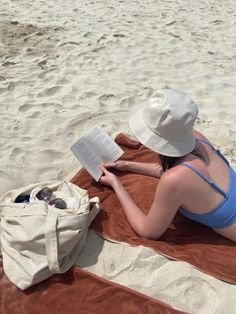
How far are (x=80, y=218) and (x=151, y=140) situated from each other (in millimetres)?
634

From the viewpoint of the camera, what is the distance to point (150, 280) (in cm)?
257

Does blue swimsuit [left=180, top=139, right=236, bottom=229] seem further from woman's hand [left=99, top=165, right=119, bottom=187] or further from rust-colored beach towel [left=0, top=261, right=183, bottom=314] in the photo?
woman's hand [left=99, top=165, right=119, bottom=187]

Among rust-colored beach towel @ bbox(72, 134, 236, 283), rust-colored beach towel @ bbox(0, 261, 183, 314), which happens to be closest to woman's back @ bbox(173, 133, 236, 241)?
rust-colored beach towel @ bbox(72, 134, 236, 283)

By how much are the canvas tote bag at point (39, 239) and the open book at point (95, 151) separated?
0.49m

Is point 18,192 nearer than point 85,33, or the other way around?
point 18,192

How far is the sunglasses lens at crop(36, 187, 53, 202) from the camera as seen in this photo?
287 cm

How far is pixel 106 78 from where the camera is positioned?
5098 mm

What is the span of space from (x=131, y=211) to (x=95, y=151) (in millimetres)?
625

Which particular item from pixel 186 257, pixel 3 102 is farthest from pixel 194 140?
pixel 3 102

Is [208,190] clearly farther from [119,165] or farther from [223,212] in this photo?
[119,165]

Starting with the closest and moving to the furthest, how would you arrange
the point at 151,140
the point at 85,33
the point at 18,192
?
the point at 151,140, the point at 18,192, the point at 85,33

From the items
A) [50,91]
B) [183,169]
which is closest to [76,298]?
[183,169]

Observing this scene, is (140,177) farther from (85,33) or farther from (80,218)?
(85,33)

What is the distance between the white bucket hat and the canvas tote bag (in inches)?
24.6
